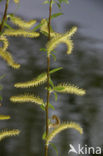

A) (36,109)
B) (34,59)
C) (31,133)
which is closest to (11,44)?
(34,59)

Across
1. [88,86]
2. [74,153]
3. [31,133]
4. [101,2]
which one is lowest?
[74,153]

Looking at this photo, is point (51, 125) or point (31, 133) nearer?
point (51, 125)

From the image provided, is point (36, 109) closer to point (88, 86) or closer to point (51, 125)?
point (88, 86)

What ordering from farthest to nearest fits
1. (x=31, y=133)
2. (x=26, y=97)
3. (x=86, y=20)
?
(x=86, y=20) → (x=31, y=133) → (x=26, y=97)

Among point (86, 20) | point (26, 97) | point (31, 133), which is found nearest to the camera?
point (26, 97)
